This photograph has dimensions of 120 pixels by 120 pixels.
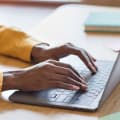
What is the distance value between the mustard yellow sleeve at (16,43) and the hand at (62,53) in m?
0.03

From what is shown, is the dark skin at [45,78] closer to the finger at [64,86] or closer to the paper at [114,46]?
the finger at [64,86]

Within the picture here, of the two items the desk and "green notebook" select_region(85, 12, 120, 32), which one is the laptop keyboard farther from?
"green notebook" select_region(85, 12, 120, 32)

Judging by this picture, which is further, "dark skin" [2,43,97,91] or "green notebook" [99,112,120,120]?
"dark skin" [2,43,97,91]

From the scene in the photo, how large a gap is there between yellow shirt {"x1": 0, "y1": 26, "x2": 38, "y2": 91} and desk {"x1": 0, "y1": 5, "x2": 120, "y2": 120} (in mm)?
28

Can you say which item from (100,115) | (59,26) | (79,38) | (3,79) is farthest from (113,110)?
(59,26)

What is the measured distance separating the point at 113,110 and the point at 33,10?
5.10 ft

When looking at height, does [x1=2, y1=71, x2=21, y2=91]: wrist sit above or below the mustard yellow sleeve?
above

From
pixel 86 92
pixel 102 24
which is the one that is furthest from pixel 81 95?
pixel 102 24

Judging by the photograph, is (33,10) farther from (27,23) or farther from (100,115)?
(100,115)

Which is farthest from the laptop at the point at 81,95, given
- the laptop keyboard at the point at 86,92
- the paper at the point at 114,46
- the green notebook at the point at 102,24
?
the green notebook at the point at 102,24

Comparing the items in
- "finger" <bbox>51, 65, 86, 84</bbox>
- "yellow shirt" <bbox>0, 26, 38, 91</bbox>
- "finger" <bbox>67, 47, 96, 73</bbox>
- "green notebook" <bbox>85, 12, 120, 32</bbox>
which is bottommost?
"yellow shirt" <bbox>0, 26, 38, 91</bbox>

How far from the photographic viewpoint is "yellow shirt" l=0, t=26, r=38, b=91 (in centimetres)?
130

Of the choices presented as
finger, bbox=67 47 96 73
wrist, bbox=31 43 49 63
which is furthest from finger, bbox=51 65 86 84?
wrist, bbox=31 43 49 63

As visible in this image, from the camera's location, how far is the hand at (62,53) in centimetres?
113
